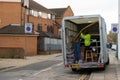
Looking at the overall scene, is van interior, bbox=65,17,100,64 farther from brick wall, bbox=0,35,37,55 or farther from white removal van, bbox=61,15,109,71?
brick wall, bbox=0,35,37,55

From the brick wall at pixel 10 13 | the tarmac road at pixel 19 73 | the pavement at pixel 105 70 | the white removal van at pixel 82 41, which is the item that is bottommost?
the tarmac road at pixel 19 73

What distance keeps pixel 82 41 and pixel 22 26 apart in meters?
31.1

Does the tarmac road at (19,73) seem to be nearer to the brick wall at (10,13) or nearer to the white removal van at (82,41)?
the white removal van at (82,41)

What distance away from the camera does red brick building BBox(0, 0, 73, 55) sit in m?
51.7

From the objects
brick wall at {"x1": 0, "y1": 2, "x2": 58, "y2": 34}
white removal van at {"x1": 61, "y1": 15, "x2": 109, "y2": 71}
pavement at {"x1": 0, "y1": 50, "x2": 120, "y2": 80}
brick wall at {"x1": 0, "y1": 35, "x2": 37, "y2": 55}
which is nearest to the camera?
pavement at {"x1": 0, "y1": 50, "x2": 120, "y2": 80}

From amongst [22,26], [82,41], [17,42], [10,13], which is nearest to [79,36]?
[82,41]

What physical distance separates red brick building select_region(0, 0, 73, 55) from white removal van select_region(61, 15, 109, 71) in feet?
65.4

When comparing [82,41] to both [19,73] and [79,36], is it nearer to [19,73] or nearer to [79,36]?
[79,36]

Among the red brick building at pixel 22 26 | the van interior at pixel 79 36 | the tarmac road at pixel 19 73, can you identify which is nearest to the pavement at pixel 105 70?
the van interior at pixel 79 36

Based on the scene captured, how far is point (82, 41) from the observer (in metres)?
24.8

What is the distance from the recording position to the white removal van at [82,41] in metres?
22.9

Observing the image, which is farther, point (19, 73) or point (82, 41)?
point (82, 41)

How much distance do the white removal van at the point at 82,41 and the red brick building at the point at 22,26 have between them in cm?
1992

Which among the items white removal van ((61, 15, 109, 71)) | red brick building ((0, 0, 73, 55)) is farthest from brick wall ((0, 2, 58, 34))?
white removal van ((61, 15, 109, 71))
